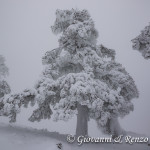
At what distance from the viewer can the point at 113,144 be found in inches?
647

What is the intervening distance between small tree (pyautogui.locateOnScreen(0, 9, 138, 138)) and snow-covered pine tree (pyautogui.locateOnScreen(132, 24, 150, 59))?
8.12ft

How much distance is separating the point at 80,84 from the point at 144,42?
17.9 ft

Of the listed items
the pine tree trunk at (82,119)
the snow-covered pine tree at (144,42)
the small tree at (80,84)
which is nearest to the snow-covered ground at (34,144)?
the small tree at (80,84)

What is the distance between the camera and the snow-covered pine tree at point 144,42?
15.3m

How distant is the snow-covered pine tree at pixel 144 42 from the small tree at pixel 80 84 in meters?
2.48

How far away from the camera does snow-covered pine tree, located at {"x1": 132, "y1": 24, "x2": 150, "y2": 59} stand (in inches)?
603

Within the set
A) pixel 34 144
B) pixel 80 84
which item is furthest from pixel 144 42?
pixel 34 144

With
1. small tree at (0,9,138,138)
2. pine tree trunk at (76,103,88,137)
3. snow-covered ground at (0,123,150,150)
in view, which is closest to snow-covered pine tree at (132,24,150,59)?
small tree at (0,9,138,138)

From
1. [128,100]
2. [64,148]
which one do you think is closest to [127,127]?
[128,100]

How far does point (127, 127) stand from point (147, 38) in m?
68.3

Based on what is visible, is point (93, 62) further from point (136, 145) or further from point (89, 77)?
point (136, 145)

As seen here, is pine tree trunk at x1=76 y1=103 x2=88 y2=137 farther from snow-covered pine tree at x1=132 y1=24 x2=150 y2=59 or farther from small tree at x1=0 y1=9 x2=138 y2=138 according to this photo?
snow-covered pine tree at x1=132 y1=24 x2=150 y2=59

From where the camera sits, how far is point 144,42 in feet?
50.6

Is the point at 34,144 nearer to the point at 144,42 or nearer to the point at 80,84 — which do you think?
the point at 80,84
